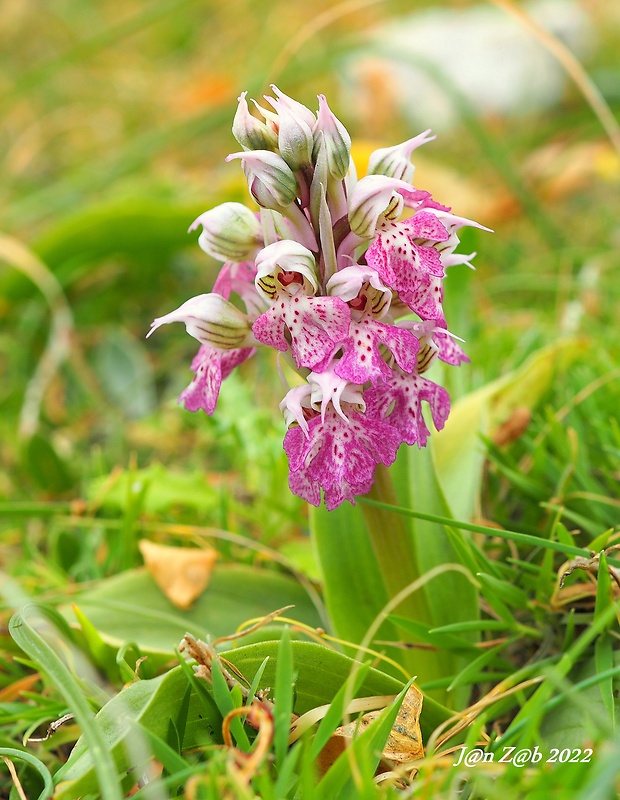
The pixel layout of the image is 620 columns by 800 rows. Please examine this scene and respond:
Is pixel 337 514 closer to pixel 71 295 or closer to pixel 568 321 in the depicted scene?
pixel 568 321

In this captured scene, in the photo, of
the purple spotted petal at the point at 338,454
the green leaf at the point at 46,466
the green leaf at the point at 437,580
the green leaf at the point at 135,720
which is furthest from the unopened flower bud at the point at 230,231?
the green leaf at the point at 46,466

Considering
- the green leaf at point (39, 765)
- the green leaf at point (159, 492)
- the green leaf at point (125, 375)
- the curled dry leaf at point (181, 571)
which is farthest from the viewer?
the green leaf at point (125, 375)

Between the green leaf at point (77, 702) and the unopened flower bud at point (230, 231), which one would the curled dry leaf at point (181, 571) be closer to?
the green leaf at point (77, 702)

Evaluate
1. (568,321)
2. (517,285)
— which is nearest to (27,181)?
(517,285)

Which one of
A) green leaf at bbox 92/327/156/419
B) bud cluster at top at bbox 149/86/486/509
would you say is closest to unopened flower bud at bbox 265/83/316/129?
bud cluster at top at bbox 149/86/486/509

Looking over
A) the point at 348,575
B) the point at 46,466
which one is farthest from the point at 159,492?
the point at 348,575

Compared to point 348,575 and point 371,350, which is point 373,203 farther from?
point 348,575
